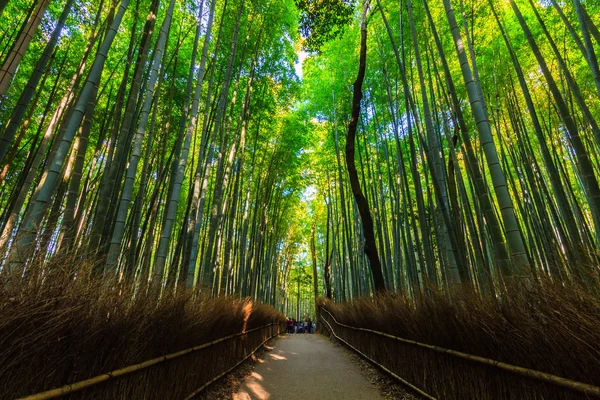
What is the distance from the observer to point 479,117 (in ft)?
7.57

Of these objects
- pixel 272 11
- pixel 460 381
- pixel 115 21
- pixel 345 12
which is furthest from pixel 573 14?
pixel 115 21

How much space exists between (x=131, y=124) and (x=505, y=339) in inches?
153

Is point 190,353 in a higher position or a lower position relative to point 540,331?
lower

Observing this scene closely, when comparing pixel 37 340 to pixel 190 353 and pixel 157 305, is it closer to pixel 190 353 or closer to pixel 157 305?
pixel 157 305

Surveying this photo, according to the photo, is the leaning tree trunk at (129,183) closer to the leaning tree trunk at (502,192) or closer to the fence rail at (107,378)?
the fence rail at (107,378)

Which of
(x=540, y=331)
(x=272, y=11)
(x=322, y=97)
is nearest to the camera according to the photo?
(x=540, y=331)

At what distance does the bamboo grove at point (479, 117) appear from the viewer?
8.14ft

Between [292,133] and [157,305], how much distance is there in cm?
732

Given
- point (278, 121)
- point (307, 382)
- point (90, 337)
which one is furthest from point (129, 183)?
point (278, 121)

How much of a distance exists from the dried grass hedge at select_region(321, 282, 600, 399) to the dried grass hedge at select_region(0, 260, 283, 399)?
1950mm

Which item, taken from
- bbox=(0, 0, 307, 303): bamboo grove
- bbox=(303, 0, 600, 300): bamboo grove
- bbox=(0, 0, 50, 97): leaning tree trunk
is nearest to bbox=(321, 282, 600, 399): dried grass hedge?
bbox=(303, 0, 600, 300): bamboo grove

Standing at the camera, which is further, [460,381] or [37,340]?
[460,381]

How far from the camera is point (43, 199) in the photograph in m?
1.94

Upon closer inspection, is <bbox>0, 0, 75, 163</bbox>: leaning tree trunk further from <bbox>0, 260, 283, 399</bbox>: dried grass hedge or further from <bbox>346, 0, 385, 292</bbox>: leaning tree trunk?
<bbox>346, 0, 385, 292</bbox>: leaning tree trunk
